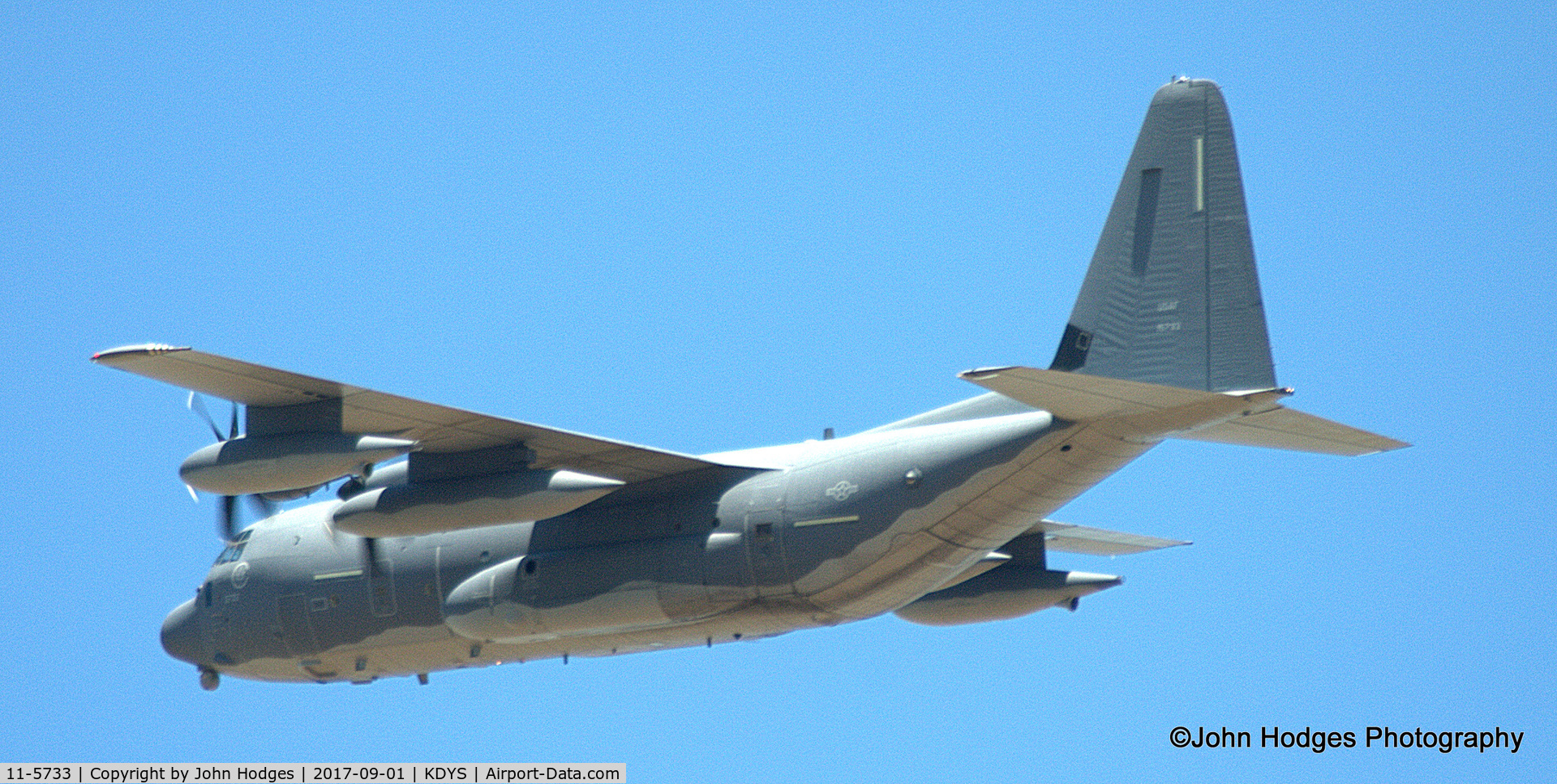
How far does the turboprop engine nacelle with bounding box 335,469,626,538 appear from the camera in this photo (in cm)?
2206

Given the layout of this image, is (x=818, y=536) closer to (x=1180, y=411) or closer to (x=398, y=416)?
(x=1180, y=411)

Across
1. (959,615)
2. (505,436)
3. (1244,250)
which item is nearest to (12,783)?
(505,436)

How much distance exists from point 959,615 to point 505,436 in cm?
801

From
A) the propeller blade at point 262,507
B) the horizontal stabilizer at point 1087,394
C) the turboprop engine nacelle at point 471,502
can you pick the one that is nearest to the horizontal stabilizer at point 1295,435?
the horizontal stabilizer at point 1087,394

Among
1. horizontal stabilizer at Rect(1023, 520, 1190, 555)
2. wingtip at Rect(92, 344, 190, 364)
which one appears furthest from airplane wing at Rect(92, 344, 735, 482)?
horizontal stabilizer at Rect(1023, 520, 1190, 555)

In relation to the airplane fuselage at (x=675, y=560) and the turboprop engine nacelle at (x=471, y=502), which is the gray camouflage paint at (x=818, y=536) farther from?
the turboprop engine nacelle at (x=471, y=502)

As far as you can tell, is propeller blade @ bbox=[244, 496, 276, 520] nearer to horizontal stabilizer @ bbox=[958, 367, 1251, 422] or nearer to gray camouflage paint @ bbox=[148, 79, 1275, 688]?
gray camouflage paint @ bbox=[148, 79, 1275, 688]

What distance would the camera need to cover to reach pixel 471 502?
72.4 feet

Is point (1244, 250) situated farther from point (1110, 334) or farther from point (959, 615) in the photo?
point (959, 615)

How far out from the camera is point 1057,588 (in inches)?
1020

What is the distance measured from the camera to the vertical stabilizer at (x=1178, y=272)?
1961cm

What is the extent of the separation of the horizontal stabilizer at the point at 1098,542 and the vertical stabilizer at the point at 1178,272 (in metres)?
7.00

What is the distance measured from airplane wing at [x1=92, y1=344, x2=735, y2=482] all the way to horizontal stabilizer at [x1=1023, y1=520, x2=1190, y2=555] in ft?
24.1
